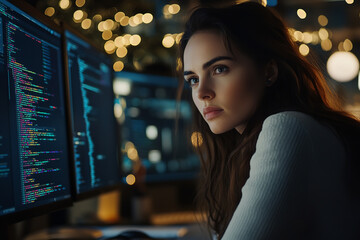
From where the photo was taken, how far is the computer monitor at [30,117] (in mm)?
750

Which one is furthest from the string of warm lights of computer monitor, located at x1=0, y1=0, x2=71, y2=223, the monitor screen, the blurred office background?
computer monitor, located at x1=0, y1=0, x2=71, y2=223

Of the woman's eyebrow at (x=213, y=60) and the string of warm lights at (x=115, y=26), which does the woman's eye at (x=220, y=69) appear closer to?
the woman's eyebrow at (x=213, y=60)

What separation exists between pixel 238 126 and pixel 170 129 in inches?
36.3

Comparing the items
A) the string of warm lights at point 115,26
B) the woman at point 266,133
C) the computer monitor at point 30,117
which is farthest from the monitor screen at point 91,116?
the string of warm lights at point 115,26

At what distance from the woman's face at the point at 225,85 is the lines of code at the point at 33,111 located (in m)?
0.36

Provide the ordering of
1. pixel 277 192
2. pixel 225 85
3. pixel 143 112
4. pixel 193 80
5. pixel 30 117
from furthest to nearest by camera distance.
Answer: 1. pixel 143 112
2. pixel 193 80
3. pixel 225 85
4. pixel 30 117
5. pixel 277 192

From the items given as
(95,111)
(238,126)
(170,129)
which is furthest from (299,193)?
(170,129)

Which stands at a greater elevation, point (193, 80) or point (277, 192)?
point (193, 80)

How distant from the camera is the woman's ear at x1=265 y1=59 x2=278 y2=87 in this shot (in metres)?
0.98

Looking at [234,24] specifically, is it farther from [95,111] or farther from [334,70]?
[334,70]

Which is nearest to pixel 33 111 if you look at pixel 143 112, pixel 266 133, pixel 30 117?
pixel 30 117

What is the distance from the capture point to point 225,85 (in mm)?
949

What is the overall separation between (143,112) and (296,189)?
4.02 ft

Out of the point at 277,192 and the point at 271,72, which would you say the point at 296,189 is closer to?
the point at 277,192
